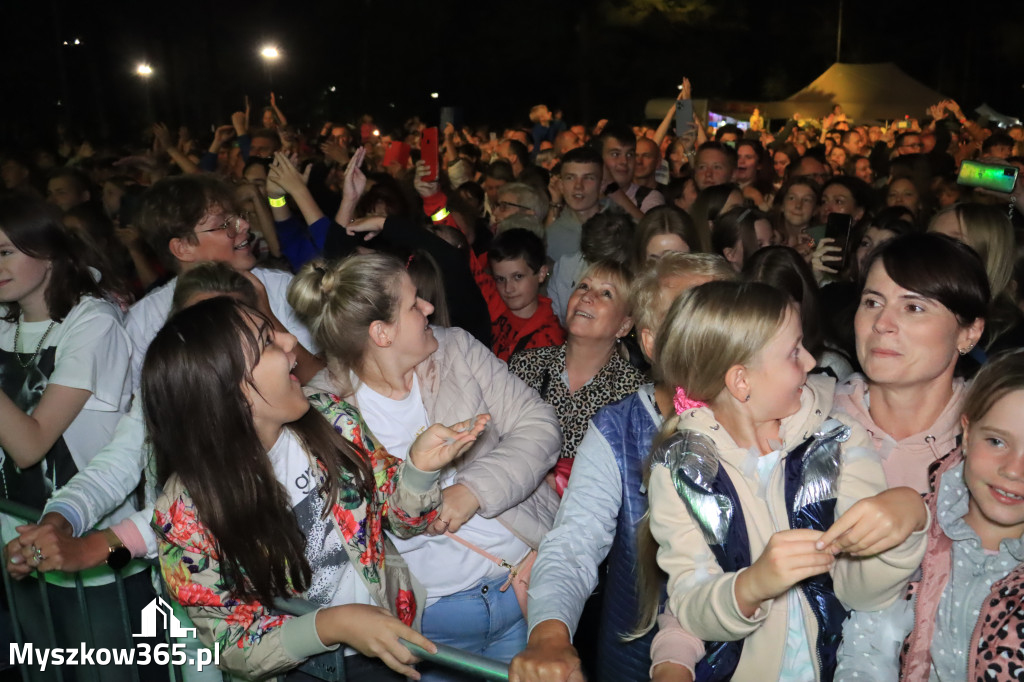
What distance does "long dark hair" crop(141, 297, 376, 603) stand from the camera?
89.3 inches

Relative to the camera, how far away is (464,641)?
9.72ft

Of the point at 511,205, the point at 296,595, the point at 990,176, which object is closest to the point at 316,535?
the point at 296,595

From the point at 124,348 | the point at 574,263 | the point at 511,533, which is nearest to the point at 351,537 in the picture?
the point at 511,533

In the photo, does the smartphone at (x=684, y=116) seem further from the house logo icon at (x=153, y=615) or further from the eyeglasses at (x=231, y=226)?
the house logo icon at (x=153, y=615)

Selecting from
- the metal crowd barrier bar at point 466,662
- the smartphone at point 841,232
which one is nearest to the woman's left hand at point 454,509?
the metal crowd barrier bar at point 466,662

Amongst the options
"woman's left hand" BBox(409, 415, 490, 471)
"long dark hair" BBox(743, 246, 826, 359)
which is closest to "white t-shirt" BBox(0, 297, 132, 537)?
"woman's left hand" BBox(409, 415, 490, 471)

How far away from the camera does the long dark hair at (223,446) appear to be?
7.44 ft

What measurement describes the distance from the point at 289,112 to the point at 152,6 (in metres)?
6.32

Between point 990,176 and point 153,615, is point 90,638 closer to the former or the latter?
point 153,615

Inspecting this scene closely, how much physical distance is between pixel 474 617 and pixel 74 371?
170cm

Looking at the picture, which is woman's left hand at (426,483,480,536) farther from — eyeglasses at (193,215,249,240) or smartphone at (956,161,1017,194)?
smartphone at (956,161,1017,194)

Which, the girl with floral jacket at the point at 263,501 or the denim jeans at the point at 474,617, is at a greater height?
the girl with floral jacket at the point at 263,501

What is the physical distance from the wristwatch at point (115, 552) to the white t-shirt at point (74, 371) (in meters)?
0.81

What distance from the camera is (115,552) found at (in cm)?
262
